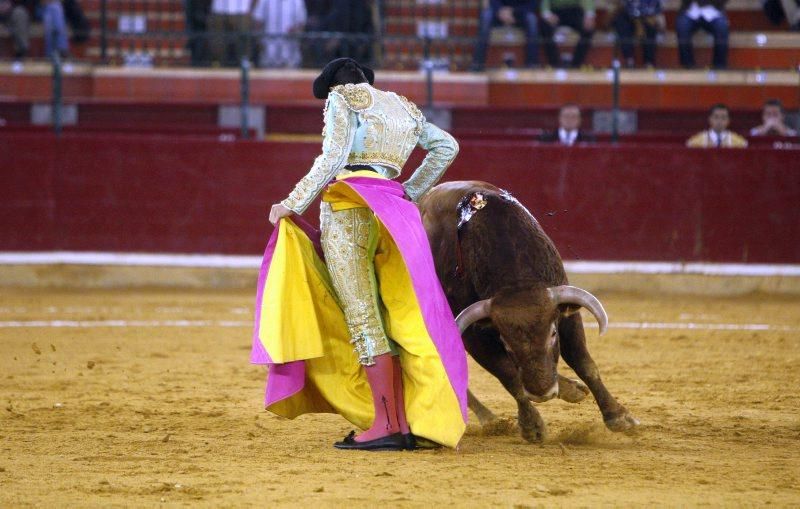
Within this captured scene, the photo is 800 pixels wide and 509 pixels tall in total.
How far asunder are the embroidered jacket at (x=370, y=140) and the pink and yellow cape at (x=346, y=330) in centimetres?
9

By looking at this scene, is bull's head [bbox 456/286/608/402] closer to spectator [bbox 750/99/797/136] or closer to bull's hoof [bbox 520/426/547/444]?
bull's hoof [bbox 520/426/547/444]

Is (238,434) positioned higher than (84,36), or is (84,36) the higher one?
(84,36)

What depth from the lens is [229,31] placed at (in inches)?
510

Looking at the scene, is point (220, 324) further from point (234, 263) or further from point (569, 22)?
point (569, 22)

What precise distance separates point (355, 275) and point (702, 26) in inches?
353

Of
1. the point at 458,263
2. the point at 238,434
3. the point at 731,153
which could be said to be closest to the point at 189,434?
the point at 238,434

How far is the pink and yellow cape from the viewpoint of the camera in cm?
456

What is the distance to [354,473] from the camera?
4.19 m

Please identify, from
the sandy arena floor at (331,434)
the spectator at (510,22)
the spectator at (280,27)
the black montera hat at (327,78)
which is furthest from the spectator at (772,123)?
the black montera hat at (327,78)

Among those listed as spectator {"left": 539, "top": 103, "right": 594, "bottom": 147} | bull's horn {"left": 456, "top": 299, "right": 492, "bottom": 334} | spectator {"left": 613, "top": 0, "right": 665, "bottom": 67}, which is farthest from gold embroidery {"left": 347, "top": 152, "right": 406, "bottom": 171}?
spectator {"left": 613, "top": 0, "right": 665, "bottom": 67}

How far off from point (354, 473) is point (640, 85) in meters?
8.89

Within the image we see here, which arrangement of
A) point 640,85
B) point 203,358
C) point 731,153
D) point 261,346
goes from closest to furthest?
point 261,346, point 203,358, point 731,153, point 640,85

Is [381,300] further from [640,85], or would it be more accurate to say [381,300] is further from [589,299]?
[640,85]

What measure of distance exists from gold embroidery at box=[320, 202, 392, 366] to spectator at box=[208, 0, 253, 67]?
7.68 metres
